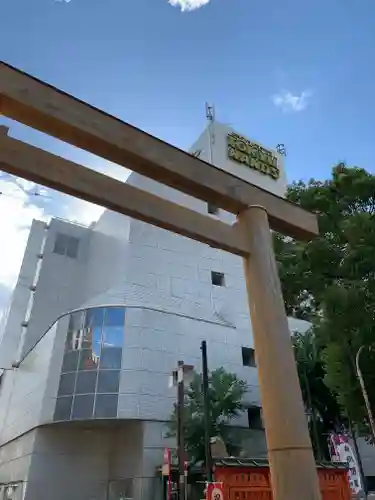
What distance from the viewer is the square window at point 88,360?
17438mm

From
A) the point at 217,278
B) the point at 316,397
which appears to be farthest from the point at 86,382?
the point at 217,278

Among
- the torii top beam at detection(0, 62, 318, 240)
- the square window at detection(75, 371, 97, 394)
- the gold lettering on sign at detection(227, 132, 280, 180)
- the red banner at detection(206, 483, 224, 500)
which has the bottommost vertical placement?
the red banner at detection(206, 483, 224, 500)

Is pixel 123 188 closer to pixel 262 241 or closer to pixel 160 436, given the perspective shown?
pixel 262 241

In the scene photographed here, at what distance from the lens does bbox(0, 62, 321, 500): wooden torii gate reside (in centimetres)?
318

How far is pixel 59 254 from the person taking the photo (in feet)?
90.6

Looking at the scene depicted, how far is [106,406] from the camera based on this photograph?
54.3 feet

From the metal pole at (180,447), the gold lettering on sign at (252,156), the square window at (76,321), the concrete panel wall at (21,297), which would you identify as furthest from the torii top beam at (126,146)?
the gold lettering on sign at (252,156)

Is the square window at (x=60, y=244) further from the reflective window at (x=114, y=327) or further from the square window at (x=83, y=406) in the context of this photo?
the square window at (x=83, y=406)

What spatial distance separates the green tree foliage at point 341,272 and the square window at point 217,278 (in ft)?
41.5

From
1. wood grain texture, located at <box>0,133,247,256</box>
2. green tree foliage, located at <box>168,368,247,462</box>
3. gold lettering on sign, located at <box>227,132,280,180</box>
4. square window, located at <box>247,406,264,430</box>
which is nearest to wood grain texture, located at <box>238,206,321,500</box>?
wood grain texture, located at <box>0,133,247,256</box>

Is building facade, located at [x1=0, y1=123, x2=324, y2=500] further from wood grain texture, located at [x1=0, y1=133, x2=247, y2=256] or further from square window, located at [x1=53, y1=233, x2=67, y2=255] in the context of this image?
wood grain texture, located at [x1=0, y1=133, x2=247, y2=256]

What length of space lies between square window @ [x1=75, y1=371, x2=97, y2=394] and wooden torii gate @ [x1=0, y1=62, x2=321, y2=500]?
47.8ft

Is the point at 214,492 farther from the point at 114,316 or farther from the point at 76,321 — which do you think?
the point at 76,321

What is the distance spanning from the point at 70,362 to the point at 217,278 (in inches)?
425
